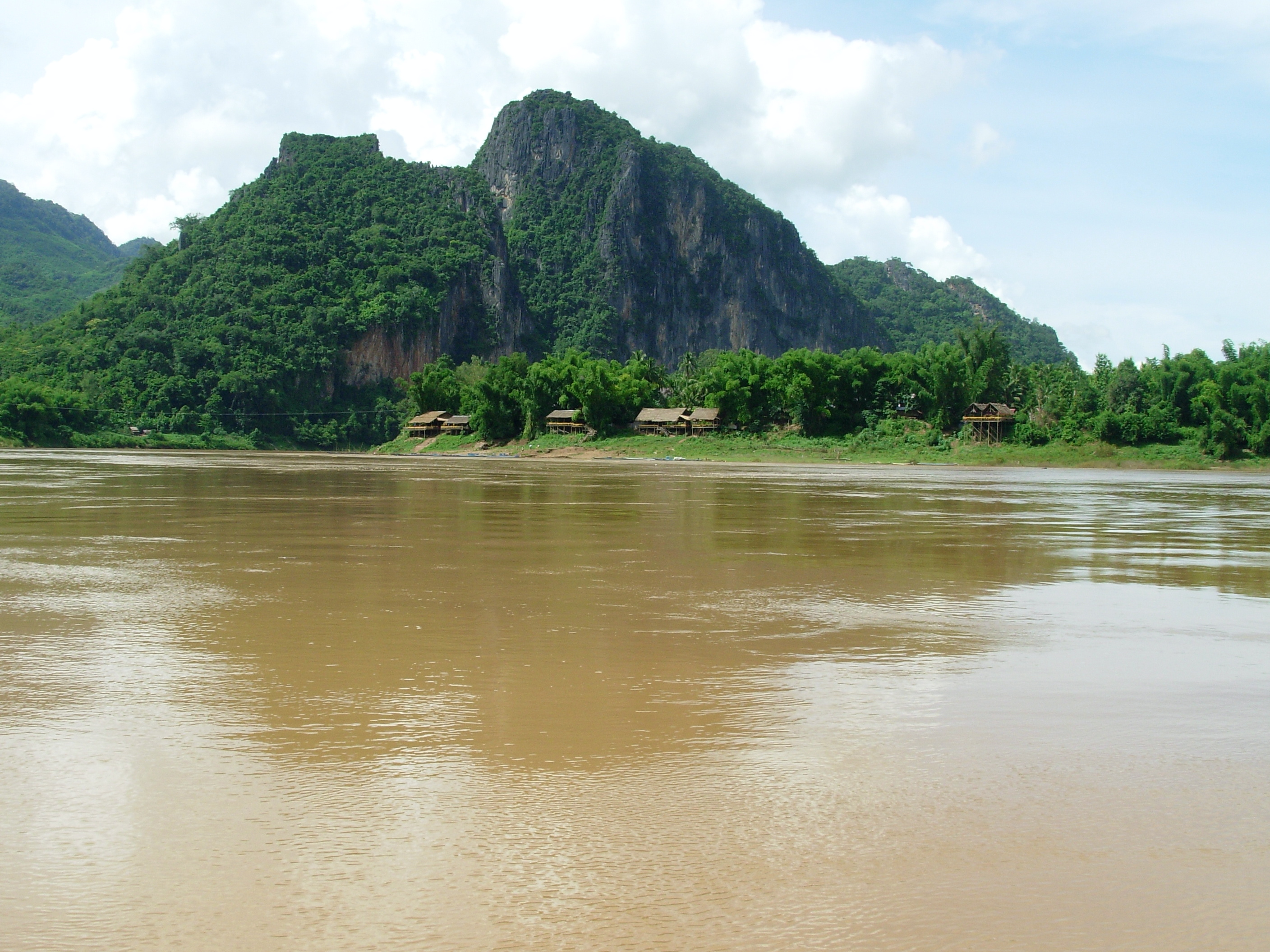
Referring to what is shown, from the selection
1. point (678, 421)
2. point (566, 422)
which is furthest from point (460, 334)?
point (678, 421)

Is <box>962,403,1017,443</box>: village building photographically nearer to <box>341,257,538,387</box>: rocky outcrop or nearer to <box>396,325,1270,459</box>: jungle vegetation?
<box>396,325,1270,459</box>: jungle vegetation

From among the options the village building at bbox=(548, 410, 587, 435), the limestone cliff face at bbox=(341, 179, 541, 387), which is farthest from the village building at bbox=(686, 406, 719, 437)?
the limestone cliff face at bbox=(341, 179, 541, 387)

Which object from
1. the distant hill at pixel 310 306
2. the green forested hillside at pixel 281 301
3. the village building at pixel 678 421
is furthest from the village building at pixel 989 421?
the distant hill at pixel 310 306

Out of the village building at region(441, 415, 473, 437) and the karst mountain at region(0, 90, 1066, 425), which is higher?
the karst mountain at region(0, 90, 1066, 425)

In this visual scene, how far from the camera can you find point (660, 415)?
93562 millimetres

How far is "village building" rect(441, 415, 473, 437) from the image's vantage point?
107 meters

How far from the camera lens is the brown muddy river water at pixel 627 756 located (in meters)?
3.95

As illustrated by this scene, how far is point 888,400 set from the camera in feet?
278

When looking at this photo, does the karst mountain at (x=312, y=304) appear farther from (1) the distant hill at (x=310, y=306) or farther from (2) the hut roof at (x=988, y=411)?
(2) the hut roof at (x=988, y=411)

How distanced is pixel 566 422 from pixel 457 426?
16.3 meters

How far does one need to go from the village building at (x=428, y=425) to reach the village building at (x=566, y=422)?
17117 mm

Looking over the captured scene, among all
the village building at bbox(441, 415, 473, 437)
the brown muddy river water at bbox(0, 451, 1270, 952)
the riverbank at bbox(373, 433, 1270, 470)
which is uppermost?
the village building at bbox(441, 415, 473, 437)

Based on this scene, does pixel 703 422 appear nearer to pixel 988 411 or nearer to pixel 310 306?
pixel 988 411

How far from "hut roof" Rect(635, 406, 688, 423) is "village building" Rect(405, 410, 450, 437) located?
1008 inches
